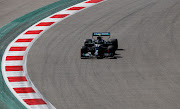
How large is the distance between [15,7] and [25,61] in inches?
355

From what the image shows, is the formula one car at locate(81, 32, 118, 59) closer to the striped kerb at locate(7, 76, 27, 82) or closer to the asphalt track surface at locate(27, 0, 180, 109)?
the asphalt track surface at locate(27, 0, 180, 109)

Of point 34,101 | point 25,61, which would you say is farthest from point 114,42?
point 34,101

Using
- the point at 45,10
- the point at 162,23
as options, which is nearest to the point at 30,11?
the point at 45,10

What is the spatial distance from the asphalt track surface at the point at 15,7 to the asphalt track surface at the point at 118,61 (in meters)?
3.19

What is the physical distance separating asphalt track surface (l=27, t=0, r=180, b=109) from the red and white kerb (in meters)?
0.34

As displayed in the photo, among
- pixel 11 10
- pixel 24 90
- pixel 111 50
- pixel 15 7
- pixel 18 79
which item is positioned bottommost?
pixel 24 90

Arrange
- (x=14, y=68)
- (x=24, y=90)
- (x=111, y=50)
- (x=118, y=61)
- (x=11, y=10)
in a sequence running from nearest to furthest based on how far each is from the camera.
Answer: (x=24, y=90) < (x=14, y=68) < (x=118, y=61) < (x=111, y=50) < (x=11, y=10)

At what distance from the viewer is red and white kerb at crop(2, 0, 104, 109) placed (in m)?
15.4

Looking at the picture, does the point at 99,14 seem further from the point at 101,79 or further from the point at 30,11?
the point at 101,79

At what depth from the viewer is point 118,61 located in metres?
18.9

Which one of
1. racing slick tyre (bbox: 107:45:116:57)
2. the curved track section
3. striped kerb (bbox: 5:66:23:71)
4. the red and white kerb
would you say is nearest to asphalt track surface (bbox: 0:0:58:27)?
the curved track section

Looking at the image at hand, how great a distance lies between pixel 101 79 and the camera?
55.1 ft

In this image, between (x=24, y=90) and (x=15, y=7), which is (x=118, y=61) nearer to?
(x=24, y=90)

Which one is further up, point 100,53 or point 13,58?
point 100,53
